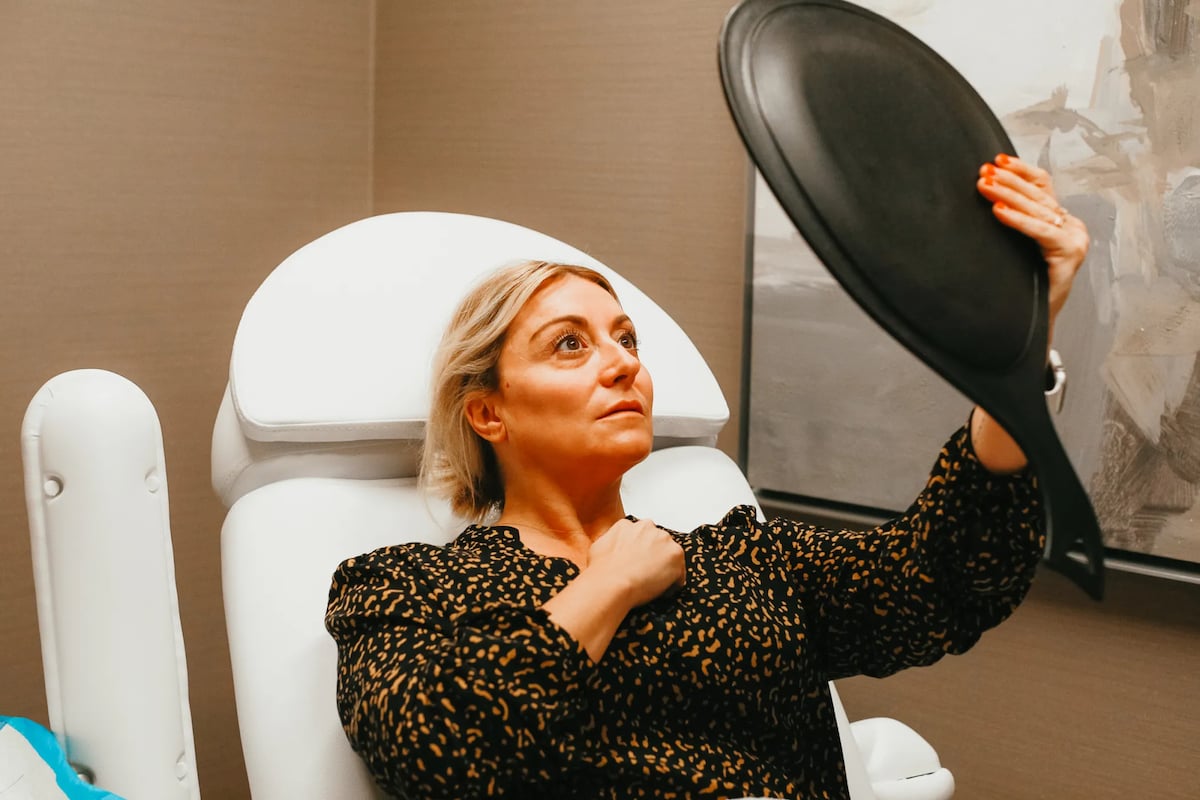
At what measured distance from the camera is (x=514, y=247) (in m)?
1.60

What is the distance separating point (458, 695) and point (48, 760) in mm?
363

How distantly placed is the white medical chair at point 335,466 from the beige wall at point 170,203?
0.75 m

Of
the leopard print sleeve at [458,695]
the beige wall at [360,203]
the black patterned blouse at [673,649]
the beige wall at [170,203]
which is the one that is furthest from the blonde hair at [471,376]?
the beige wall at [170,203]

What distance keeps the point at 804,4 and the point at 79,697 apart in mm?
850

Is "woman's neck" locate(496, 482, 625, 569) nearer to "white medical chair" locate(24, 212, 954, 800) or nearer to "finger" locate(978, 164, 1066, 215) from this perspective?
"white medical chair" locate(24, 212, 954, 800)

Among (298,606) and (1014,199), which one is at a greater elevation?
(1014,199)

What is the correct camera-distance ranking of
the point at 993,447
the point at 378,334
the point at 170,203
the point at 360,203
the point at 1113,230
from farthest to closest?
the point at 360,203 → the point at 170,203 → the point at 1113,230 → the point at 378,334 → the point at 993,447

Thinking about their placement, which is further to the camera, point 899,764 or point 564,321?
point 899,764

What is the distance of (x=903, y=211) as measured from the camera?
83cm

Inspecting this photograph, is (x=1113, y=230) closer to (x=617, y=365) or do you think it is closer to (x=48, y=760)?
(x=617, y=365)

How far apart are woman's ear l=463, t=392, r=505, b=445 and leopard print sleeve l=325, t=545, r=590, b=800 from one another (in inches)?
10.6

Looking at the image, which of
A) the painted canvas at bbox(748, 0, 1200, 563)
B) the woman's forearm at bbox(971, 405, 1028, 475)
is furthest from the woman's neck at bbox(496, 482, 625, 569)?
the painted canvas at bbox(748, 0, 1200, 563)

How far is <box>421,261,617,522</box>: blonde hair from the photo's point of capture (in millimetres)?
1359

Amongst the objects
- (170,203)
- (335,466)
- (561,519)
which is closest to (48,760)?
(335,466)
